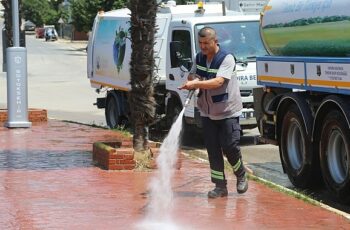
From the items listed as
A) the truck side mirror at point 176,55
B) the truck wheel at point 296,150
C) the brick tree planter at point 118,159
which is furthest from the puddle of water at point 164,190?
the truck side mirror at point 176,55

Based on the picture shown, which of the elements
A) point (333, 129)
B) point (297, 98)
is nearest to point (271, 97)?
point (297, 98)

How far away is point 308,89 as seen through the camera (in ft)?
31.0

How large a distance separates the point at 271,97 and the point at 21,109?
6658 mm

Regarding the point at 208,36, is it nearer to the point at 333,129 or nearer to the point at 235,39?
the point at 333,129

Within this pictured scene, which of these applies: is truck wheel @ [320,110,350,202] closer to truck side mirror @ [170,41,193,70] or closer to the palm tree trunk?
the palm tree trunk

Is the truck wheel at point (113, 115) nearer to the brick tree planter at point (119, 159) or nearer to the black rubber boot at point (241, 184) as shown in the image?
the brick tree planter at point (119, 159)

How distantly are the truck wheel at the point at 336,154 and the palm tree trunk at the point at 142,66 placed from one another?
104 inches

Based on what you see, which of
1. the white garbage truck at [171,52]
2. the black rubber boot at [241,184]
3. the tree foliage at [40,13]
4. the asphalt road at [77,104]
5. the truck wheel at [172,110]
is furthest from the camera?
the tree foliage at [40,13]

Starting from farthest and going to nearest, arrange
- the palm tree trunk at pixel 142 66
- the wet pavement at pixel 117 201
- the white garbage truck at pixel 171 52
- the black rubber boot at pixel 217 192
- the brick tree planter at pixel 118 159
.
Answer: the white garbage truck at pixel 171 52
the palm tree trunk at pixel 142 66
the brick tree planter at pixel 118 159
the black rubber boot at pixel 217 192
the wet pavement at pixel 117 201

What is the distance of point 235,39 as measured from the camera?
14.7 metres

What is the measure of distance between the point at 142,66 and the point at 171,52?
13.7 feet

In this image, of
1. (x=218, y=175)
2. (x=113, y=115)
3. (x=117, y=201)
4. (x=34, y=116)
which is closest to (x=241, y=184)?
(x=218, y=175)

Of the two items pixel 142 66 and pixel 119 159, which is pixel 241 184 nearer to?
pixel 119 159

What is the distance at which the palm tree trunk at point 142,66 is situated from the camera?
1055cm
